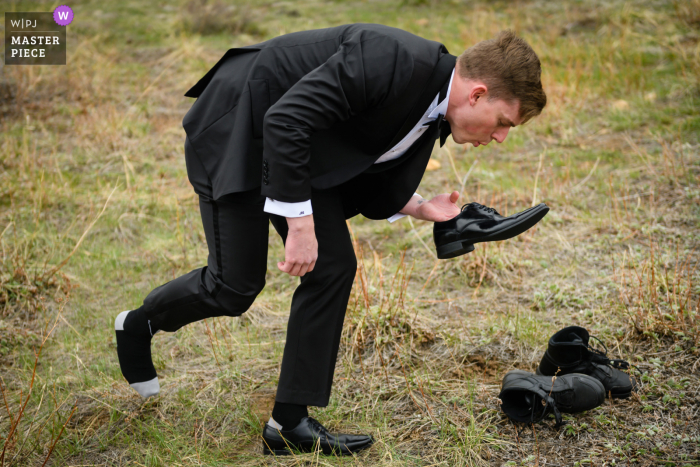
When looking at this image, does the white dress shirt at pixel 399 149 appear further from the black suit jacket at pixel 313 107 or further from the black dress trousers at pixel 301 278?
the black dress trousers at pixel 301 278

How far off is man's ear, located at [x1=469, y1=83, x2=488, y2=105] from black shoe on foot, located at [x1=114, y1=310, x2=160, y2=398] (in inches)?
64.2

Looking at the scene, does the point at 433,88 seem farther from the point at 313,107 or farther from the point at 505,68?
the point at 313,107

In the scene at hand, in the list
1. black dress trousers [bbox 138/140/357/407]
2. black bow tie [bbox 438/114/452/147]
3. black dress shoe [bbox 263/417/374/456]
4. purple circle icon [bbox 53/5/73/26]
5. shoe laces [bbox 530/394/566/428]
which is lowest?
black dress shoe [bbox 263/417/374/456]

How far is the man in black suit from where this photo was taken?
1875 millimetres

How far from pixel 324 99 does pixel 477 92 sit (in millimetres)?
570

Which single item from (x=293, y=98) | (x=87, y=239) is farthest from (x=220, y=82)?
(x=87, y=239)

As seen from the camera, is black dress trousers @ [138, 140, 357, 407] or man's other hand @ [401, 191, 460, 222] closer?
black dress trousers @ [138, 140, 357, 407]

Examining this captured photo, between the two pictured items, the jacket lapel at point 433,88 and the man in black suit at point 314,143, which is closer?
the man in black suit at point 314,143

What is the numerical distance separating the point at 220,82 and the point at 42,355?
2.00 metres

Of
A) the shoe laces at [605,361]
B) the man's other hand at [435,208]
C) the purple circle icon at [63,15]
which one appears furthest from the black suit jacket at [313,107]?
the purple circle icon at [63,15]

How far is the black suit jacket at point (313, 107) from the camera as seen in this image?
1.84 m

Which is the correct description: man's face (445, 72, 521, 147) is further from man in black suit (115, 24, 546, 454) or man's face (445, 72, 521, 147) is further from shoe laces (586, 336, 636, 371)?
shoe laces (586, 336, 636, 371)

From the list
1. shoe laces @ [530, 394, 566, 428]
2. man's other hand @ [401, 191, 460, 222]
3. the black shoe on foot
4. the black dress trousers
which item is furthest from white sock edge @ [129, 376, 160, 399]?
shoe laces @ [530, 394, 566, 428]

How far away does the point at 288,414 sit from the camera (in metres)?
2.24
